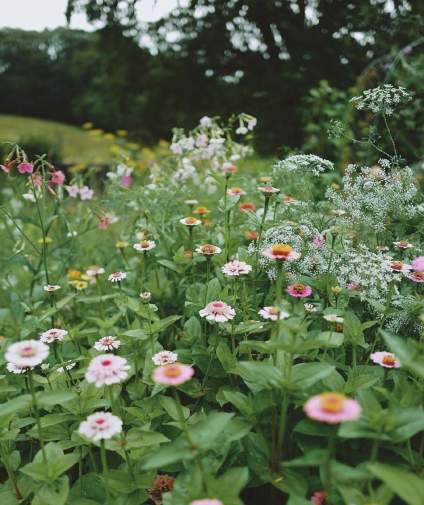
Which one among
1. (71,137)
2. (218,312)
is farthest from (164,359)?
(71,137)

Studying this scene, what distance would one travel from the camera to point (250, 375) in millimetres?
1145

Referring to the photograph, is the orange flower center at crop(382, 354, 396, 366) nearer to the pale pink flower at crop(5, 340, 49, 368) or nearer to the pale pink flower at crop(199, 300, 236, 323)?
the pale pink flower at crop(199, 300, 236, 323)

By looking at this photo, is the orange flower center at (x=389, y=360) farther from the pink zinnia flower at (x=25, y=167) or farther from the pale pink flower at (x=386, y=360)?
the pink zinnia flower at (x=25, y=167)

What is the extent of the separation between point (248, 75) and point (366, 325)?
23.5 ft

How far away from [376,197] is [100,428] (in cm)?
106

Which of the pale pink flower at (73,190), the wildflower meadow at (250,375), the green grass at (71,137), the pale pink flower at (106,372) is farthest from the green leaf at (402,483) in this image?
the green grass at (71,137)

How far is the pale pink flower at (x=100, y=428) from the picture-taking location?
3.06 feet

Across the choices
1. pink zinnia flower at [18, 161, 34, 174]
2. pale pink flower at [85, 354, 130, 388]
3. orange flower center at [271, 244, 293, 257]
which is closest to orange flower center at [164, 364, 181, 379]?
pale pink flower at [85, 354, 130, 388]

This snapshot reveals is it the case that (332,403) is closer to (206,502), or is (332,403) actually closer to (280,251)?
(206,502)

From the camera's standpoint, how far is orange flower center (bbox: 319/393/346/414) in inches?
27.8

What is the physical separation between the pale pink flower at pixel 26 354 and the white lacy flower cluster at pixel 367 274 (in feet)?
2.78

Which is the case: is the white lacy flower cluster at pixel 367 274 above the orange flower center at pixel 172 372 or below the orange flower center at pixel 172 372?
below

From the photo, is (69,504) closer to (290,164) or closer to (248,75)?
(290,164)

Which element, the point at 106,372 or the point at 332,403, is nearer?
the point at 332,403
